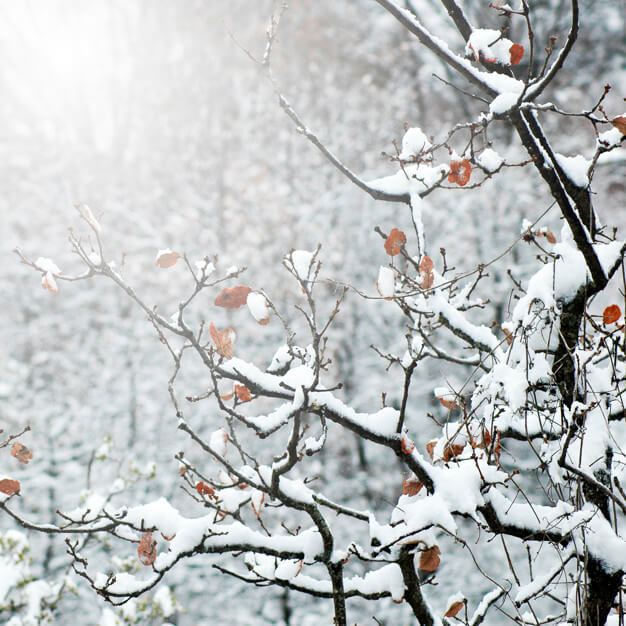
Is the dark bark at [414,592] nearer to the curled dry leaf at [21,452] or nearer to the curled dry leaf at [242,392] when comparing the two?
the curled dry leaf at [242,392]

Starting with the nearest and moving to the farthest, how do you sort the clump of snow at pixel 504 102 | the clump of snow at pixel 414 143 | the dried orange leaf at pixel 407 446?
the clump of snow at pixel 504 102 → the dried orange leaf at pixel 407 446 → the clump of snow at pixel 414 143

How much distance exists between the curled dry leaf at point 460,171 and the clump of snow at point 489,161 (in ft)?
0.22

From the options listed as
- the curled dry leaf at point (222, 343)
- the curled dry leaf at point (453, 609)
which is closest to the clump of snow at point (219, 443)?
the curled dry leaf at point (222, 343)

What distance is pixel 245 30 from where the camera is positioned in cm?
995

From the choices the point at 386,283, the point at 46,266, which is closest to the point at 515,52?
the point at 386,283

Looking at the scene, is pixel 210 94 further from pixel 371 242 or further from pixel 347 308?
pixel 347 308

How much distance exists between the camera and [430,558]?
6.90 ft

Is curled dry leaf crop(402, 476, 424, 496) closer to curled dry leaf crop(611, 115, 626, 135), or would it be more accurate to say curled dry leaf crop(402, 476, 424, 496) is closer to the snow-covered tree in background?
the snow-covered tree in background

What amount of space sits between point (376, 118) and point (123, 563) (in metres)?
8.15

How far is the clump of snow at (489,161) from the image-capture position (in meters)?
2.27

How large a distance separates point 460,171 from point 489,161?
15 centimetres

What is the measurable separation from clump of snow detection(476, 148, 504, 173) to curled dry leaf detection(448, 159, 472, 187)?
7cm

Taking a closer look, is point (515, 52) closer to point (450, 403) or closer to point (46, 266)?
point (450, 403)

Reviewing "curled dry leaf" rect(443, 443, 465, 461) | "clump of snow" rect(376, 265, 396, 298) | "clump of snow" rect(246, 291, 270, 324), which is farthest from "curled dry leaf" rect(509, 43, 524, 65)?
"curled dry leaf" rect(443, 443, 465, 461)
